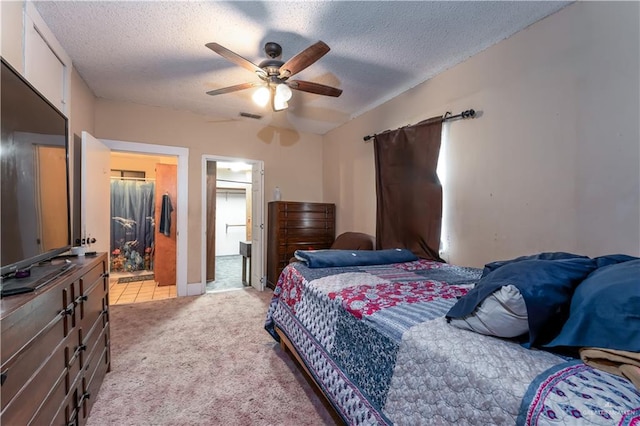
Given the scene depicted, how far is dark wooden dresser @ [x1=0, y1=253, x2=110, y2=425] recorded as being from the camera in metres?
0.84

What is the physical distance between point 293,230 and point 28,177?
306cm

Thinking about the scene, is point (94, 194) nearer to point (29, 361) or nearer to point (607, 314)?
point (29, 361)

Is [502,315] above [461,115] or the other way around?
the other way around

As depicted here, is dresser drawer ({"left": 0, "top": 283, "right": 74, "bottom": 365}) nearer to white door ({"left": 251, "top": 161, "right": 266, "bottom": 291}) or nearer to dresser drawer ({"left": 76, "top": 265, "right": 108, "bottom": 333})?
dresser drawer ({"left": 76, "top": 265, "right": 108, "bottom": 333})

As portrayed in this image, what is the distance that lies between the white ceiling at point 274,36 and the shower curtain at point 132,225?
2590 millimetres

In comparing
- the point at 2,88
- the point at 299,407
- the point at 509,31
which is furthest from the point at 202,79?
the point at 299,407

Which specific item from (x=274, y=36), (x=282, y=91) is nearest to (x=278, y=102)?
(x=282, y=91)

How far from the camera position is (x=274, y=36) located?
2.22 m

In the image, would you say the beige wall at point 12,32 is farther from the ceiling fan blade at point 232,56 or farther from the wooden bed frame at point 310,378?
the wooden bed frame at point 310,378

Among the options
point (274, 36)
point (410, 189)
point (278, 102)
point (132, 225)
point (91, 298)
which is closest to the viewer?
point (91, 298)

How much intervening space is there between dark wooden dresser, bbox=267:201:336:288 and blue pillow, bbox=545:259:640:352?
134 inches

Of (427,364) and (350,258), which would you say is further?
(350,258)

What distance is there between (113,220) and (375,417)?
583 centimetres

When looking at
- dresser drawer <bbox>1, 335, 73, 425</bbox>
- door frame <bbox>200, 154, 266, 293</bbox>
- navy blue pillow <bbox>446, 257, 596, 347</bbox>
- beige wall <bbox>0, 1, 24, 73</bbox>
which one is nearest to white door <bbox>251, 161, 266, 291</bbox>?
door frame <bbox>200, 154, 266, 293</bbox>
